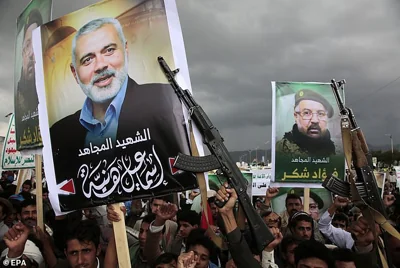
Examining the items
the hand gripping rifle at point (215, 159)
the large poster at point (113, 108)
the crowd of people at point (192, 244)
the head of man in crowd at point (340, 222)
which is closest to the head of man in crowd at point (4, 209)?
the crowd of people at point (192, 244)

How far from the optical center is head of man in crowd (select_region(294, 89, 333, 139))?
5996mm

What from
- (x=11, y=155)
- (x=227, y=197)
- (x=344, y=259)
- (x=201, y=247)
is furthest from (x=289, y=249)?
(x=11, y=155)

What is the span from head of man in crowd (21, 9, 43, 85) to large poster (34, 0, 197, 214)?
2.39m

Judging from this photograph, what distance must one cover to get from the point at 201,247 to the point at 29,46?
3.82 meters

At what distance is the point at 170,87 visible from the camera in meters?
2.92

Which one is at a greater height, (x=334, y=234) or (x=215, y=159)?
(x=215, y=159)

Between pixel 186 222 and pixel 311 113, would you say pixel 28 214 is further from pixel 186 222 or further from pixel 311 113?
pixel 311 113

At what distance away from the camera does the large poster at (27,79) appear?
528 centimetres

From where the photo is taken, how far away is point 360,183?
3256mm

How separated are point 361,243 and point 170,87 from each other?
2204mm

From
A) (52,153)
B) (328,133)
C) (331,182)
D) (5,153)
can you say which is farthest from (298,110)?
(5,153)

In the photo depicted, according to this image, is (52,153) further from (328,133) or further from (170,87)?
(328,133)

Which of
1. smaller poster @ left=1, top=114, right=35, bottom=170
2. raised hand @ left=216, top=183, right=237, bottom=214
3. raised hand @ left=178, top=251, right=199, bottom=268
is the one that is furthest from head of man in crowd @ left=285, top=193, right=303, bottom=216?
smaller poster @ left=1, top=114, right=35, bottom=170

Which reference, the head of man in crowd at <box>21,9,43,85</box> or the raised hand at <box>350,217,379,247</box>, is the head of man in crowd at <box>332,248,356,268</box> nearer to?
the raised hand at <box>350,217,379,247</box>
